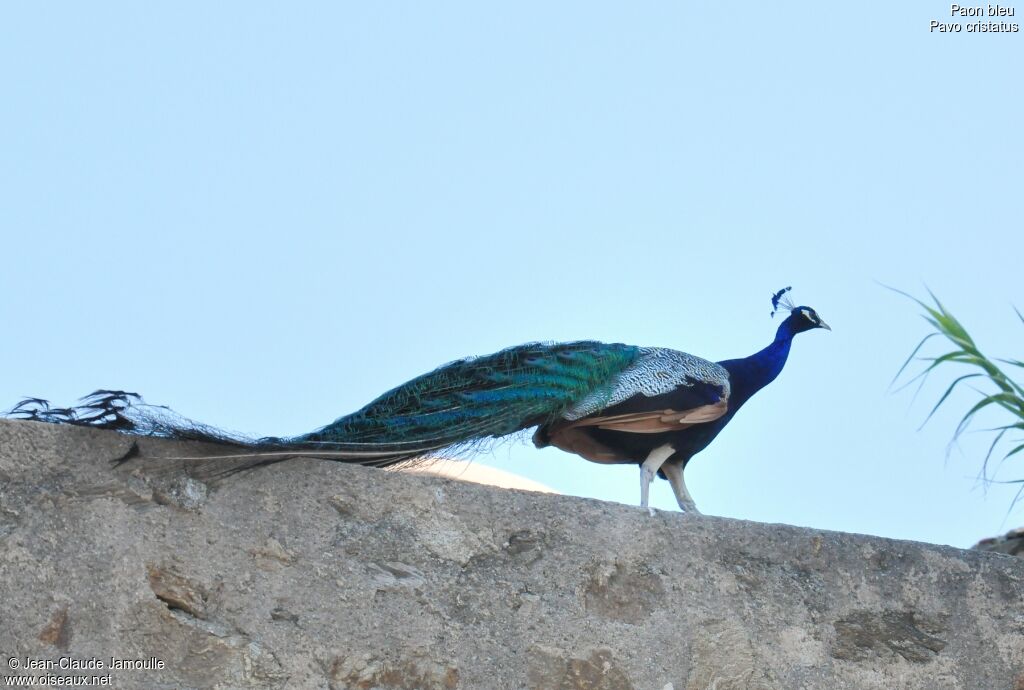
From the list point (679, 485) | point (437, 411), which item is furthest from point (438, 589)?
point (679, 485)

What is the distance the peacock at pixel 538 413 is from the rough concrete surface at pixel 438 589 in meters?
0.08

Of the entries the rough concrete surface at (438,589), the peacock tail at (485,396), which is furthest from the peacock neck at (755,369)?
the rough concrete surface at (438,589)

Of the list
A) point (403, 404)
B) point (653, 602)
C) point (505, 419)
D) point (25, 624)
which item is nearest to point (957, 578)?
point (653, 602)

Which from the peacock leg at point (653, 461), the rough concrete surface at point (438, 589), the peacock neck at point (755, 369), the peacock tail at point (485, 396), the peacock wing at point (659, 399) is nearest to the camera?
the rough concrete surface at point (438, 589)

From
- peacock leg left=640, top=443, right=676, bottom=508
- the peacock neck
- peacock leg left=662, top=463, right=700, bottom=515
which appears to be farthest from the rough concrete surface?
the peacock neck

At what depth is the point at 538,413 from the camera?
4.68m

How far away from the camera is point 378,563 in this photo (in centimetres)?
408

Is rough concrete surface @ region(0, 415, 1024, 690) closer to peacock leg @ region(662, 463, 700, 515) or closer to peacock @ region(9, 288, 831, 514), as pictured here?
peacock @ region(9, 288, 831, 514)

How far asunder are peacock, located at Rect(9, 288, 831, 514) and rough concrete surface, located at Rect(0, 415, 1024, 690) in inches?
3.3

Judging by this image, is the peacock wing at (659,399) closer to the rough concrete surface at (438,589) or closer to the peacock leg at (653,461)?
the peacock leg at (653,461)

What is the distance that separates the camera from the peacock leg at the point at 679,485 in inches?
204

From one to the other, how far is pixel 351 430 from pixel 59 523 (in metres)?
0.94

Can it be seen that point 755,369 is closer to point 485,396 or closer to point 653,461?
point 653,461

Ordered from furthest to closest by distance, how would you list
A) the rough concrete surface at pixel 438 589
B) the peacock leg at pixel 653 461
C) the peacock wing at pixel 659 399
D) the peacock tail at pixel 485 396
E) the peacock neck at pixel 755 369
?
the peacock neck at pixel 755 369 → the peacock leg at pixel 653 461 → the peacock wing at pixel 659 399 → the peacock tail at pixel 485 396 → the rough concrete surface at pixel 438 589
